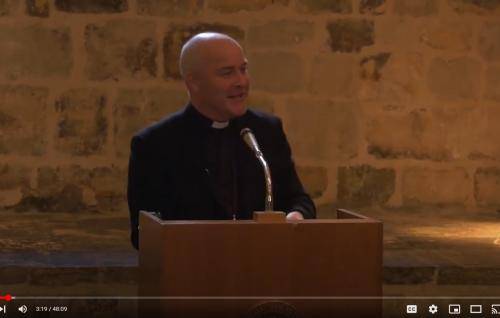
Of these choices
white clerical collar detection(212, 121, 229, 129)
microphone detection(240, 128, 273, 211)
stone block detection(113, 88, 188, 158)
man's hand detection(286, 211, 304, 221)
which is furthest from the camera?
stone block detection(113, 88, 188, 158)

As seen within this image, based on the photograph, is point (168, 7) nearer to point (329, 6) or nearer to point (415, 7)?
point (329, 6)

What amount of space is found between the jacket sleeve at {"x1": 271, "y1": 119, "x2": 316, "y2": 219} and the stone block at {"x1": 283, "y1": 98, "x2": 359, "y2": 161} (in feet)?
9.29

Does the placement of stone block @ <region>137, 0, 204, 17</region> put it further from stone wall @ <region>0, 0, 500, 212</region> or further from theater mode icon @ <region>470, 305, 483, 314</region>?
theater mode icon @ <region>470, 305, 483, 314</region>

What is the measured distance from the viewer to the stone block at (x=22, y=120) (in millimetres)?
5711

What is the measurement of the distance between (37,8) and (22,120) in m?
0.66

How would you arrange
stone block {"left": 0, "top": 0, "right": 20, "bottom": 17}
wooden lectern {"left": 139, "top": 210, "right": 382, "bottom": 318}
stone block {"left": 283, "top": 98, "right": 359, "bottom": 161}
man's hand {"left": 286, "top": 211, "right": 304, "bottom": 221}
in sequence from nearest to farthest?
wooden lectern {"left": 139, "top": 210, "right": 382, "bottom": 318} → man's hand {"left": 286, "top": 211, "right": 304, "bottom": 221} → stone block {"left": 0, "top": 0, "right": 20, "bottom": 17} → stone block {"left": 283, "top": 98, "right": 359, "bottom": 161}

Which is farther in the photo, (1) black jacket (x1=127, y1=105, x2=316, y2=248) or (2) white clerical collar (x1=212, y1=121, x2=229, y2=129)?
(2) white clerical collar (x1=212, y1=121, x2=229, y2=129)

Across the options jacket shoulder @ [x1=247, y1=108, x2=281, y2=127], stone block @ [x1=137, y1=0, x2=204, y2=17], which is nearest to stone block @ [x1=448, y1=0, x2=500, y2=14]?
stone block @ [x1=137, y1=0, x2=204, y2=17]

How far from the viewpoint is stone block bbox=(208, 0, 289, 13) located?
581 centimetres

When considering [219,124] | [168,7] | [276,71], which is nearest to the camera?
[219,124]

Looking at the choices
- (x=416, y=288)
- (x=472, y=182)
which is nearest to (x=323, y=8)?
(x=472, y=182)

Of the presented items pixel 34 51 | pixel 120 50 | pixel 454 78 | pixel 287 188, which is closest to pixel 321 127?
pixel 454 78

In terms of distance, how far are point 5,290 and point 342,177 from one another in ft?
8.56

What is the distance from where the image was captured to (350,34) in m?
5.93
